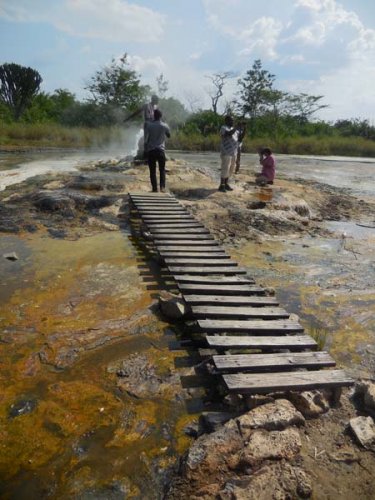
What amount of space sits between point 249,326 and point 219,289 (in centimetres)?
68

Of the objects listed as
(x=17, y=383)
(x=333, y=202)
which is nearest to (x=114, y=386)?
(x=17, y=383)

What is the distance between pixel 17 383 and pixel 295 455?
1.75m

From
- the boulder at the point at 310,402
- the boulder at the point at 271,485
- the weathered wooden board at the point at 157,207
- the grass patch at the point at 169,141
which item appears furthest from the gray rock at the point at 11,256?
the grass patch at the point at 169,141

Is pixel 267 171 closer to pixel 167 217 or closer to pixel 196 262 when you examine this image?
pixel 167 217

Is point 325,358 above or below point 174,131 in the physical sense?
below

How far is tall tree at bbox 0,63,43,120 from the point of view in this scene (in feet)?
104

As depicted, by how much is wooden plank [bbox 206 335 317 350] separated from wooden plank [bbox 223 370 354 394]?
0.34m

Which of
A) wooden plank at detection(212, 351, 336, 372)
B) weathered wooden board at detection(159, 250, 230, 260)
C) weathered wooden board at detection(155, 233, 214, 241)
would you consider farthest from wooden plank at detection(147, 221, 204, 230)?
wooden plank at detection(212, 351, 336, 372)

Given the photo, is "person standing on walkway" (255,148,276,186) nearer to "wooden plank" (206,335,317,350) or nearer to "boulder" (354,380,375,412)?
"wooden plank" (206,335,317,350)

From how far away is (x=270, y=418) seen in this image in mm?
2133

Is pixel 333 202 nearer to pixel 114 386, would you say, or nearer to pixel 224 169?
pixel 224 169

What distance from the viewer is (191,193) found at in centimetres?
839

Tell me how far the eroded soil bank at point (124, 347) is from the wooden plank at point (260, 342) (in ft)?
0.94

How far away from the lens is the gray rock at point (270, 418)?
2.09 m
